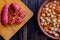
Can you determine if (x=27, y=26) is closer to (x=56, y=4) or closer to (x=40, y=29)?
(x=40, y=29)

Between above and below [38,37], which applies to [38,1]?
above

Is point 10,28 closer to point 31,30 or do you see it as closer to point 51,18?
point 31,30

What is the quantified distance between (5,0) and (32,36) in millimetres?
287

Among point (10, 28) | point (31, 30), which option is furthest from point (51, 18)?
point (10, 28)

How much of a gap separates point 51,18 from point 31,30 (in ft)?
0.51

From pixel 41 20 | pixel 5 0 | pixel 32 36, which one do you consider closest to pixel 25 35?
pixel 32 36

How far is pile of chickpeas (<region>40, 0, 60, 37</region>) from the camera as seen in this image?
1.56 m

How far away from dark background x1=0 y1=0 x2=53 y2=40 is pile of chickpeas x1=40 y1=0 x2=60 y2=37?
0.06 m

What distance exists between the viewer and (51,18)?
1.57 m

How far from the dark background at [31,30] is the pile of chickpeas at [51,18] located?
0.06 meters

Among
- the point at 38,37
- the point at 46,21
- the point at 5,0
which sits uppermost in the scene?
the point at 5,0

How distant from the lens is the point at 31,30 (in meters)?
1.62

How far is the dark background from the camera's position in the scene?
1616 mm

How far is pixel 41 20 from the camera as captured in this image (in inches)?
61.8
